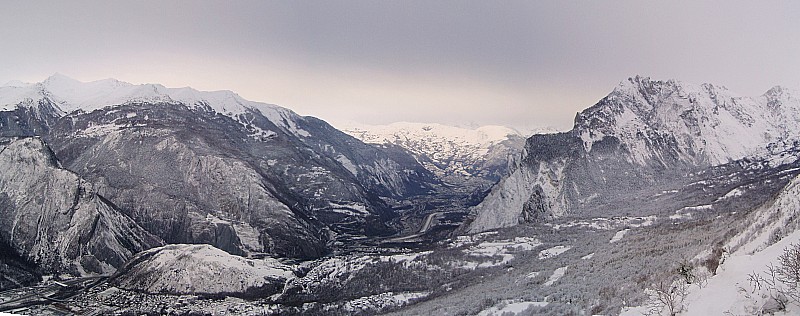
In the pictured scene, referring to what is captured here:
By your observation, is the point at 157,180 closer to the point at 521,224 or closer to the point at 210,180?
the point at 210,180

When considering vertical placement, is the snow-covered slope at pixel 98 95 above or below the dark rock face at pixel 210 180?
above

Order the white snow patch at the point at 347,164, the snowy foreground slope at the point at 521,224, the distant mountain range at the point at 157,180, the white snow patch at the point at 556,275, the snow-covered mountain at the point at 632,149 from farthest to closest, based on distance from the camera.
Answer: the white snow patch at the point at 347,164 < the distant mountain range at the point at 157,180 < the snow-covered mountain at the point at 632,149 < the white snow patch at the point at 556,275 < the snowy foreground slope at the point at 521,224

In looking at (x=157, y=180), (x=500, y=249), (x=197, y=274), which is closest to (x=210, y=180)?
(x=157, y=180)

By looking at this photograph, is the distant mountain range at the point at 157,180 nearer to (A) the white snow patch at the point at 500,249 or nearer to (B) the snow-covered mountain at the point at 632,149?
(A) the white snow patch at the point at 500,249

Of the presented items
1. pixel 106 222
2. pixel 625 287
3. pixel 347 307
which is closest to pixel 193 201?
pixel 106 222

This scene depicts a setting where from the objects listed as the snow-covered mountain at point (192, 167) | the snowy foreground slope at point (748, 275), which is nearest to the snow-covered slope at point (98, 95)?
the snow-covered mountain at point (192, 167)

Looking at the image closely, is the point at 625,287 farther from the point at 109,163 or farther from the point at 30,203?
the point at 109,163
